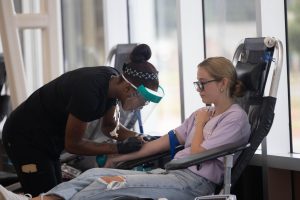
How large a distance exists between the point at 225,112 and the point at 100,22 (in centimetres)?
260

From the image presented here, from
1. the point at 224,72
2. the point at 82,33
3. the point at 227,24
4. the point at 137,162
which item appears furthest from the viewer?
the point at 82,33

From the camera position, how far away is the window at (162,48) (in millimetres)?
4465

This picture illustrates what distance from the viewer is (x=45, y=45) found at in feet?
15.3

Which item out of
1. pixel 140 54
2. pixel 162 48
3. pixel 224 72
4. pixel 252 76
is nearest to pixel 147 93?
pixel 140 54

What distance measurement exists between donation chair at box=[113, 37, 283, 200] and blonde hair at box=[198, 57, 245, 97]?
0.08 meters

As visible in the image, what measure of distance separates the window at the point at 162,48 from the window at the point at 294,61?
3.52 ft

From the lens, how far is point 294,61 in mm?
3551

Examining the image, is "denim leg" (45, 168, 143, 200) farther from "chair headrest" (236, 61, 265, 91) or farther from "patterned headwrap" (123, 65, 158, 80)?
"chair headrest" (236, 61, 265, 91)

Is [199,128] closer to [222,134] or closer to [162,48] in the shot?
[222,134]

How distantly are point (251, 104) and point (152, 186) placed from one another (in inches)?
27.7

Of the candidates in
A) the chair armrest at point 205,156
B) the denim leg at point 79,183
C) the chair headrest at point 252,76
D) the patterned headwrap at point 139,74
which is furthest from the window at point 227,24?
the denim leg at point 79,183

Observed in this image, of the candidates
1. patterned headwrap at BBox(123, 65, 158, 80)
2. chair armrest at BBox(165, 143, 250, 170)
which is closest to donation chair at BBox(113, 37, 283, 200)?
chair armrest at BBox(165, 143, 250, 170)

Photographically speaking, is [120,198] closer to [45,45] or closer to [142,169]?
[142,169]

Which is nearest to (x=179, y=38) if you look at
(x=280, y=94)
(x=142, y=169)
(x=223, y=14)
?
(x=223, y=14)
